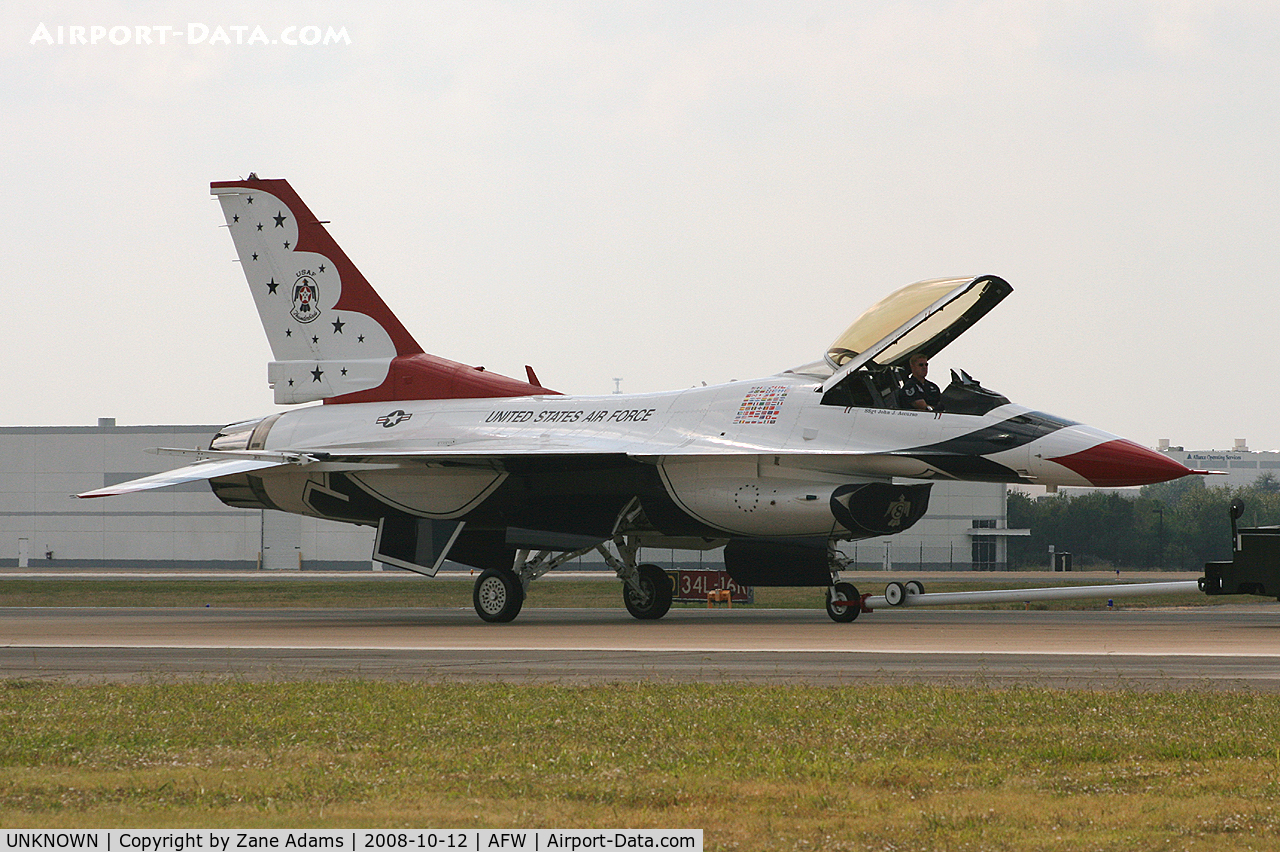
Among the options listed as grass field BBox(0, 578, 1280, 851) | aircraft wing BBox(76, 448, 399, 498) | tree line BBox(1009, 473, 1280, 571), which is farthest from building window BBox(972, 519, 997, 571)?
grass field BBox(0, 578, 1280, 851)

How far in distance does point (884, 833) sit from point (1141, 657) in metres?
8.12

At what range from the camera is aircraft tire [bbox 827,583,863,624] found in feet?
64.0

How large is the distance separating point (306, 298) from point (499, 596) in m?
6.69

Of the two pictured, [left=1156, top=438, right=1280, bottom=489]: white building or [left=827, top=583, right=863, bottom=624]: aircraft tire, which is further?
[left=1156, top=438, right=1280, bottom=489]: white building

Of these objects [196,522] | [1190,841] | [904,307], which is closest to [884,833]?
[1190,841]

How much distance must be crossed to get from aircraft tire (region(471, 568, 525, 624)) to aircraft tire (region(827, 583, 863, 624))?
4.40m

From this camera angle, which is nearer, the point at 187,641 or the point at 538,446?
the point at 187,641

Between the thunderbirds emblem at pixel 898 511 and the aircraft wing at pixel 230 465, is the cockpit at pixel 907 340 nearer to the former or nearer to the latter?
the thunderbirds emblem at pixel 898 511

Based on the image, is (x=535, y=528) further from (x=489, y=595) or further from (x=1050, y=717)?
(x=1050, y=717)

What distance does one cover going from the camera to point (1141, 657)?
1301 cm

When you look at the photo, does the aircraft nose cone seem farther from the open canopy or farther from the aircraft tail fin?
the aircraft tail fin

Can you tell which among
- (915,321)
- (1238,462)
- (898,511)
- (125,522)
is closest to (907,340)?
(915,321)

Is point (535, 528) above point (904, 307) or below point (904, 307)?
below

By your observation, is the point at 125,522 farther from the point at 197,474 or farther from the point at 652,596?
the point at 652,596
